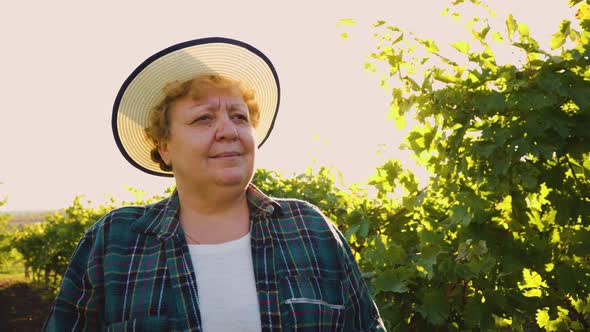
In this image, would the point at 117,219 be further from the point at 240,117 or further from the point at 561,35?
the point at 561,35

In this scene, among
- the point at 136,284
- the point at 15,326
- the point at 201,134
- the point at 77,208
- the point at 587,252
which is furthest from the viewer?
the point at 77,208

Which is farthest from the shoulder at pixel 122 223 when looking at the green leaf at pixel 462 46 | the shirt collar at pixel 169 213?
the green leaf at pixel 462 46

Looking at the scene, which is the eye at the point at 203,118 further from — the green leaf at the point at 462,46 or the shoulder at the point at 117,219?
the green leaf at the point at 462,46

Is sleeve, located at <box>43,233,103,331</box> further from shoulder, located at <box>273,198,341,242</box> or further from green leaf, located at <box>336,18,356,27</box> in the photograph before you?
green leaf, located at <box>336,18,356,27</box>

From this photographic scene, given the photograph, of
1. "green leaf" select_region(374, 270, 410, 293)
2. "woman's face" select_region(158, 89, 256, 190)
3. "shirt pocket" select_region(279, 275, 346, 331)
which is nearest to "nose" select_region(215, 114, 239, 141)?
"woman's face" select_region(158, 89, 256, 190)

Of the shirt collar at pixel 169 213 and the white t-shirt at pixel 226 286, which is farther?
the shirt collar at pixel 169 213

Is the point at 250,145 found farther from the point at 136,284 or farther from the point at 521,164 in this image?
the point at 521,164

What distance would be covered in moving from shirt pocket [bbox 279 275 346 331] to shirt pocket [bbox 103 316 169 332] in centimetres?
39

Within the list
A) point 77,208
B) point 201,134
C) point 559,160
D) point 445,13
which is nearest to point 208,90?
point 201,134

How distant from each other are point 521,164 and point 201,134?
1.22m

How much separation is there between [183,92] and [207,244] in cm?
60

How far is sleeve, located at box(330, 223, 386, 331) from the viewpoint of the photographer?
7.04 feet

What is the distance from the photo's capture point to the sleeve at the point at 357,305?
2.14 metres

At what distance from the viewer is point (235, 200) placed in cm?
221
